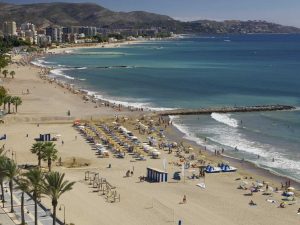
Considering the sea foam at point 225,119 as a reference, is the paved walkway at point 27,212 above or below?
above

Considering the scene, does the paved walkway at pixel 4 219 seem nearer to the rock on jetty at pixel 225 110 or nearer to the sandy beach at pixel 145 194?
the sandy beach at pixel 145 194

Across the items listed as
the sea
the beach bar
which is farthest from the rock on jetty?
the beach bar

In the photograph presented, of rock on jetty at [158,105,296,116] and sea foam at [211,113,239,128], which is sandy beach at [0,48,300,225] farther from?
rock on jetty at [158,105,296,116]

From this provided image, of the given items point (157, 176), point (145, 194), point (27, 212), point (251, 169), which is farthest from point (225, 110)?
point (27, 212)

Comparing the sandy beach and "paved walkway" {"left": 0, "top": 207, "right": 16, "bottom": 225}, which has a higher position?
"paved walkway" {"left": 0, "top": 207, "right": 16, "bottom": 225}

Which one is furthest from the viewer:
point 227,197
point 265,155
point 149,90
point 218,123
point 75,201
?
point 149,90

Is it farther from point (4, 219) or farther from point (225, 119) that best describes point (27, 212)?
point (225, 119)

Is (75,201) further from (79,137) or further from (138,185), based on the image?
(79,137)

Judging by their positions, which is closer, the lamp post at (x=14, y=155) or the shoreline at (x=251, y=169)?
the shoreline at (x=251, y=169)

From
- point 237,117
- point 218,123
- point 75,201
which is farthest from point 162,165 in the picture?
point 237,117

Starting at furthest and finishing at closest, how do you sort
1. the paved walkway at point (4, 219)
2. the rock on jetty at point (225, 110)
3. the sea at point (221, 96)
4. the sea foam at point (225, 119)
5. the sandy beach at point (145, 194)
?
the rock on jetty at point (225, 110) < the sea foam at point (225, 119) < the sea at point (221, 96) < the sandy beach at point (145, 194) < the paved walkway at point (4, 219)

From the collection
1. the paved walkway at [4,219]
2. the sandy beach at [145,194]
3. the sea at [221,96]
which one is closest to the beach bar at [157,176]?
the sandy beach at [145,194]
